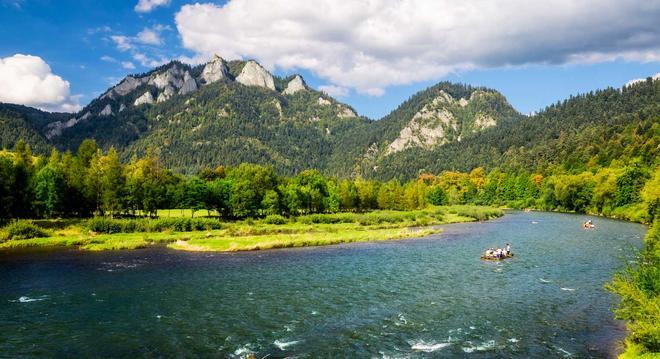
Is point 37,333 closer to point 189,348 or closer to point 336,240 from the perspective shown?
point 189,348

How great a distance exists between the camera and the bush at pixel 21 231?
9325 centimetres

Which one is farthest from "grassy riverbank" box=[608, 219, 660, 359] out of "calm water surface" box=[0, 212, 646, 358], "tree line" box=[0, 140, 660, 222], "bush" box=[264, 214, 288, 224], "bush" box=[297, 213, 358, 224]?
"bush" box=[297, 213, 358, 224]

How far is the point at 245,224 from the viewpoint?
124 metres

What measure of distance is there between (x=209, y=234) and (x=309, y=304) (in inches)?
2391

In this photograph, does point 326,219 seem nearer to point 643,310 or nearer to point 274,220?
point 274,220

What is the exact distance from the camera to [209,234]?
105 metres

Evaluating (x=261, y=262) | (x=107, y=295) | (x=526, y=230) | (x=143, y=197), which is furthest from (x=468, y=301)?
(x=143, y=197)

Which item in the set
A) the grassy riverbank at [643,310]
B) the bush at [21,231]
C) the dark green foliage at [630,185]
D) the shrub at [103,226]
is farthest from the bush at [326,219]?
the grassy riverbank at [643,310]

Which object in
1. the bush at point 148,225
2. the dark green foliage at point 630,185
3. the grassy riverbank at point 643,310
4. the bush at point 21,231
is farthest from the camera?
the dark green foliage at point 630,185

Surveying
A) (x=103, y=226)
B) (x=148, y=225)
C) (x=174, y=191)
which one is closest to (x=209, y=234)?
(x=148, y=225)

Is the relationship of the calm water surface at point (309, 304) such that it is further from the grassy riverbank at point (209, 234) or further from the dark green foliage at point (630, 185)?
the dark green foliage at point (630, 185)

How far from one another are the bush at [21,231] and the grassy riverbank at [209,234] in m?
0.73

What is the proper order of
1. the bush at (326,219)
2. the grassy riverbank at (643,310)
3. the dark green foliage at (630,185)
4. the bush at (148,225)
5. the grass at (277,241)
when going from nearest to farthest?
the grassy riverbank at (643,310) < the grass at (277,241) < the bush at (148,225) < the bush at (326,219) < the dark green foliage at (630,185)

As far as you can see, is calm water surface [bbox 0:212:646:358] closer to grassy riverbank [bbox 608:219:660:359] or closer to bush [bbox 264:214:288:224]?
grassy riverbank [bbox 608:219:660:359]
